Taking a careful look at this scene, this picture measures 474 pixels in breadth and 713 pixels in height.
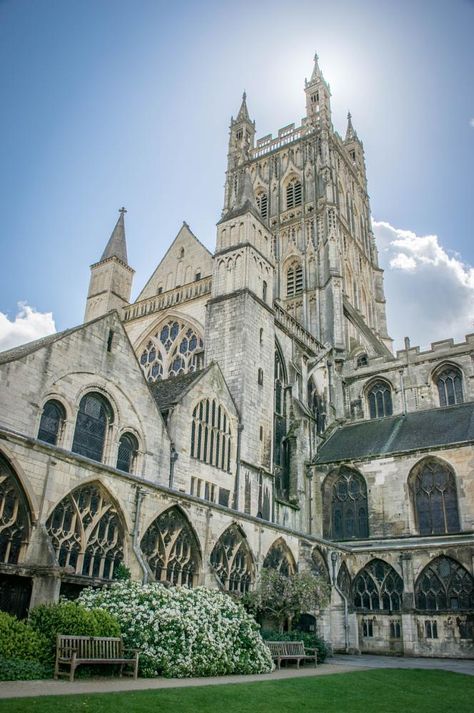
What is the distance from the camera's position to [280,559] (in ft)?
80.2

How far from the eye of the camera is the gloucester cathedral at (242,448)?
1620cm

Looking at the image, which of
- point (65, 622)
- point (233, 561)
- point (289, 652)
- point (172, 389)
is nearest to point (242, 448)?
point (172, 389)

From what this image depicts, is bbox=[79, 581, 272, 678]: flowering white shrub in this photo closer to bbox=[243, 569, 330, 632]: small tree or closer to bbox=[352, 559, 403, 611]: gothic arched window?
bbox=[243, 569, 330, 632]: small tree

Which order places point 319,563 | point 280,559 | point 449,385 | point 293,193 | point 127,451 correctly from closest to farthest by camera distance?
1. point 127,451
2. point 280,559
3. point 319,563
4. point 449,385
5. point 293,193

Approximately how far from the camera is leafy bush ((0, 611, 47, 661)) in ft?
36.0

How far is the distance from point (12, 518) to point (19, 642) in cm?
354

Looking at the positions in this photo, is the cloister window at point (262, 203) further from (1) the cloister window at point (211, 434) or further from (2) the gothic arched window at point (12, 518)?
(2) the gothic arched window at point (12, 518)

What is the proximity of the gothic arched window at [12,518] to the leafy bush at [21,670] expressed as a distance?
337 centimetres

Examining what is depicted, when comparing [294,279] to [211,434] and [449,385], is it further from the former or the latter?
[211,434]

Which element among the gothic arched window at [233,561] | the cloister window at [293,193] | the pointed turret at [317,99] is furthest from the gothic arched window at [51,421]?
the pointed turret at [317,99]

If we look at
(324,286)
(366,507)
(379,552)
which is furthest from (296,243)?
(379,552)

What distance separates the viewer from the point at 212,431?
90.1 feet

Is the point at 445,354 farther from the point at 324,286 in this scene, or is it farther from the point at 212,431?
the point at 212,431

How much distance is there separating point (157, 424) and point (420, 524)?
1570 centimetres
